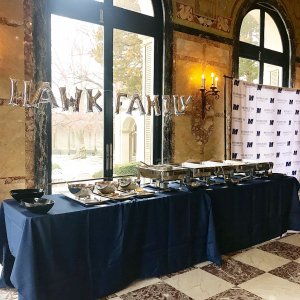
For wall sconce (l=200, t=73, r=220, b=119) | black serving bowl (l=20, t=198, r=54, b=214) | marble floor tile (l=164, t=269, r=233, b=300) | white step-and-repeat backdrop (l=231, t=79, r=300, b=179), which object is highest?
wall sconce (l=200, t=73, r=220, b=119)

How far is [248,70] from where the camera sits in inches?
224

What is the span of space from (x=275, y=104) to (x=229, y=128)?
1346 mm

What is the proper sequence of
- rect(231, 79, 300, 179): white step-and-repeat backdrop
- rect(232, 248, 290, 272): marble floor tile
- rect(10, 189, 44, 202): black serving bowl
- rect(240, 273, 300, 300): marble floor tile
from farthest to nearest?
rect(231, 79, 300, 179): white step-and-repeat backdrop < rect(232, 248, 290, 272): marble floor tile < rect(240, 273, 300, 300): marble floor tile < rect(10, 189, 44, 202): black serving bowl

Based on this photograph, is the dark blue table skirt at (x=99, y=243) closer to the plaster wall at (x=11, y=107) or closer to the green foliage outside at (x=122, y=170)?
the plaster wall at (x=11, y=107)

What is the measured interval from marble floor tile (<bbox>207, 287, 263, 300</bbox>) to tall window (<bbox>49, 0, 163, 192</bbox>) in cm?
200

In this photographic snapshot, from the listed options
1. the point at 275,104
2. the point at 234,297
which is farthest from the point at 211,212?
the point at 275,104

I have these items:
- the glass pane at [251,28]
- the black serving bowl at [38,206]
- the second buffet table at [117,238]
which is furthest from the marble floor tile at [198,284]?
the glass pane at [251,28]

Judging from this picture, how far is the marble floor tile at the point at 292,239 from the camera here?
3.70 metres

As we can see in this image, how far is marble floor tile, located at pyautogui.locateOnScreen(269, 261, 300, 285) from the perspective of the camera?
2.80m

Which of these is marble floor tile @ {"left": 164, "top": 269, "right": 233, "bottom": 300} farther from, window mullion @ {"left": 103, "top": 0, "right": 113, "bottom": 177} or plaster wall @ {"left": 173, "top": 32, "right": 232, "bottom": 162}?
plaster wall @ {"left": 173, "top": 32, "right": 232, "bottom": 162}

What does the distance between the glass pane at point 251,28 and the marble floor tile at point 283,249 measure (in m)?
3.43

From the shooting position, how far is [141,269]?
8.76 feet

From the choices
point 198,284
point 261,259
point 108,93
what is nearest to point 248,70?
point 108,93

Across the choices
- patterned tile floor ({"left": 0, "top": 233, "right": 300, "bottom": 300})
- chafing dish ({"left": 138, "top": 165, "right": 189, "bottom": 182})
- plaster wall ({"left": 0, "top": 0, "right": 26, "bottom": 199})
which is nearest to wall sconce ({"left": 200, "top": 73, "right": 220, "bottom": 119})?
chafing dish ({"left": 138, "top": 165, "right": 189, "bottom": 182})
